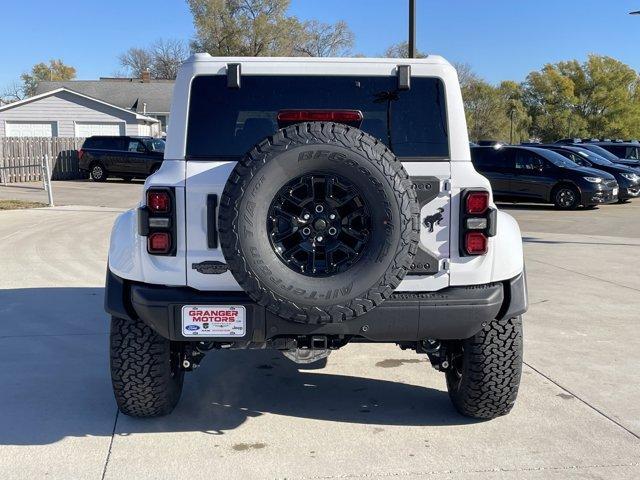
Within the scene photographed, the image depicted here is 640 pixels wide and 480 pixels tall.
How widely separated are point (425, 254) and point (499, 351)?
0.82 m

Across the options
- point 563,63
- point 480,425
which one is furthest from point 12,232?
point 563,63

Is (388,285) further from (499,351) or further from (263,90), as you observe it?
(263,90)

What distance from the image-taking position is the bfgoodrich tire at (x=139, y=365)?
401cm

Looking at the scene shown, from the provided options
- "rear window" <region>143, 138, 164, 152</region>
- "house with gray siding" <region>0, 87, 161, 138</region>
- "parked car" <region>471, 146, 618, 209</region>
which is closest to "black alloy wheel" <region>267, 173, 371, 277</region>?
"parked car" <region>471, 146, 618, 209</region>

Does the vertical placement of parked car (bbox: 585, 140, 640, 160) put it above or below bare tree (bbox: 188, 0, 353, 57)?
below

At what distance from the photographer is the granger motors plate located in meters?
3.60

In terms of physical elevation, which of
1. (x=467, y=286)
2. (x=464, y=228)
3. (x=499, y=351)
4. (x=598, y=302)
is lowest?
(x=598, y=302)

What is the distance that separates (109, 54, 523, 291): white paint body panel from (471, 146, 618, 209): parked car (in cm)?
1466

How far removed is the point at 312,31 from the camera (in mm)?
54344

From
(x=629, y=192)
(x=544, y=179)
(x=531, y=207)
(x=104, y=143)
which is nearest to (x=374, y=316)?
(x=544, y=179)

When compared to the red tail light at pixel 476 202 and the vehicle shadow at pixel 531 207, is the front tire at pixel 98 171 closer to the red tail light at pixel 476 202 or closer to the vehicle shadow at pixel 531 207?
the vehicle shadow at pixel 531 207

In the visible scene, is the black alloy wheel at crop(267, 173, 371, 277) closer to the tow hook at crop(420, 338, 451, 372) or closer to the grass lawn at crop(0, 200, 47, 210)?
the tow hook at crop(420, 338, 451, 372)

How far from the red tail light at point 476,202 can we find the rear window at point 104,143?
81.2 feet

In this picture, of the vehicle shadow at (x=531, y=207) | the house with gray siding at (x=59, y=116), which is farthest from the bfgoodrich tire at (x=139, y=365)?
the house with gray siding at (x=59, y=116)
